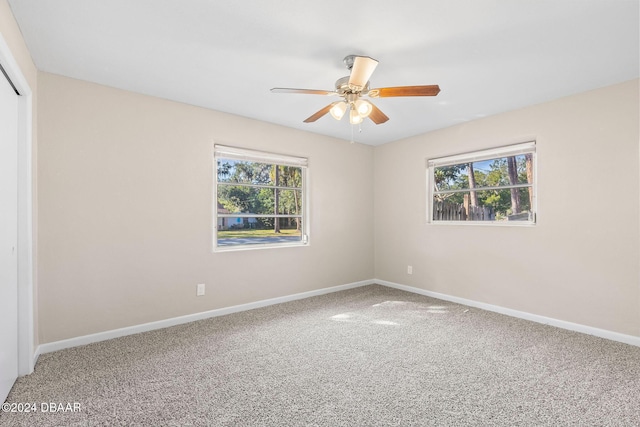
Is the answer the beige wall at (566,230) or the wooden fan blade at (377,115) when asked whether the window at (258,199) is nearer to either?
the wooden fan blade at (377,115)

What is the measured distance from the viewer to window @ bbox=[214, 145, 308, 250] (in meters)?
3.70

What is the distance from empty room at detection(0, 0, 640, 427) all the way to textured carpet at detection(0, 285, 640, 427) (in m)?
0.02

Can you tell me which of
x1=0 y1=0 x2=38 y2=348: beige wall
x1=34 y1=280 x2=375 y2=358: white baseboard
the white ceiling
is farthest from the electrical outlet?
the white ceiling

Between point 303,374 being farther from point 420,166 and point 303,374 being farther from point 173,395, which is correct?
point 420,166

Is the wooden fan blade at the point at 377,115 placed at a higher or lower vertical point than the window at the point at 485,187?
higher

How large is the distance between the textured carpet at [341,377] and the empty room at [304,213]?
0.02 metres

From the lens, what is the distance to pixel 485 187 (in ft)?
12.8

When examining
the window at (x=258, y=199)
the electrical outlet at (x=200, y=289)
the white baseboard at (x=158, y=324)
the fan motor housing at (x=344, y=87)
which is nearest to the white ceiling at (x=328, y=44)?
the fan motor housing at (x=344, y=87)

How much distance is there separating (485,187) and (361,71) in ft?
8.45

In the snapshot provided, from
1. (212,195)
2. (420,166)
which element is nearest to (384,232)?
(420,166)

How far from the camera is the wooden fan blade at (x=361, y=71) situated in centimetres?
201

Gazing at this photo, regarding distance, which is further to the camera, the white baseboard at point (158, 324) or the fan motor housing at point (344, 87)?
the white baseboard at point (158, 324)

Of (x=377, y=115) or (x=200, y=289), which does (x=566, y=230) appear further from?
(x=200, y=289)

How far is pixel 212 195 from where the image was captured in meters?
3.52
